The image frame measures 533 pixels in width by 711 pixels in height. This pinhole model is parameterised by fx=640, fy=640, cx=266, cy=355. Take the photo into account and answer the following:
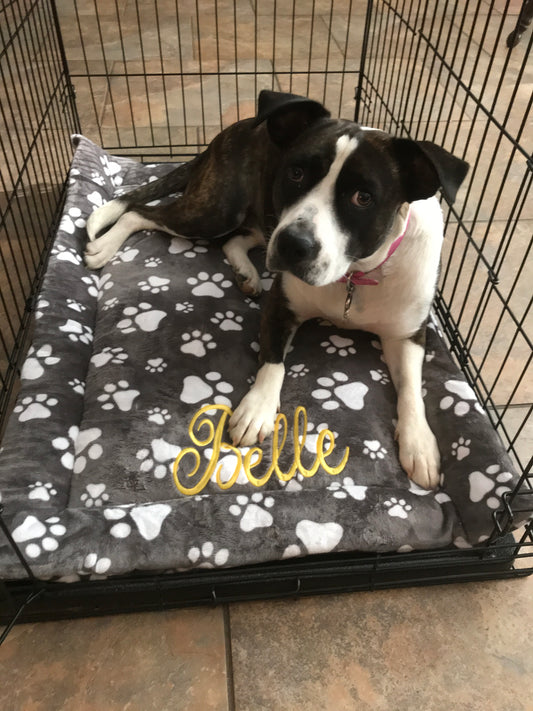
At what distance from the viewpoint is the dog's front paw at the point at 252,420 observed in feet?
5.66

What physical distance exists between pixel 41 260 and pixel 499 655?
1.95 meters

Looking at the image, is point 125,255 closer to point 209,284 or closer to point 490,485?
point 209,284

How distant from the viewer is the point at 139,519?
1509 millimetres

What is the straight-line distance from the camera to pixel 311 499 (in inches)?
61.9

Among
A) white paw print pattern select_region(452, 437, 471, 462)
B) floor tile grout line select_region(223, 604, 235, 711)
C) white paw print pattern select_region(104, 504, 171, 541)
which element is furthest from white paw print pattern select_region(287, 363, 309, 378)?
floor tile grout line select_region(223, 604, 235, 711)

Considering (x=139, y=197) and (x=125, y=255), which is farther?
(x=139, y=197)

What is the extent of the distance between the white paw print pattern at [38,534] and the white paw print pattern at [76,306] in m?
0.82

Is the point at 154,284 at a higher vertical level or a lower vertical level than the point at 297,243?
lower

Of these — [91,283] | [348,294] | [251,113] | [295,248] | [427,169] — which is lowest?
[251,113]

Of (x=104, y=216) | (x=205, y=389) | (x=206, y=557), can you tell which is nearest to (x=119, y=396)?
(x=205, y=389)

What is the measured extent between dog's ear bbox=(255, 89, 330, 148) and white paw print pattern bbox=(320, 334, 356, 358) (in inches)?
24.7

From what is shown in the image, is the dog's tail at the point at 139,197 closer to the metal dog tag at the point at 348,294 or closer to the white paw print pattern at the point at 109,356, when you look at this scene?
the white paw print pattern at the point at 109,356

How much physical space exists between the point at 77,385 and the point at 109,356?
0.45 ft

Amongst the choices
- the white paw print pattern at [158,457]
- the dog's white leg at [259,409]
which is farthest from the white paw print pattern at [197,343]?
the white paw print pattern at [158,457]
